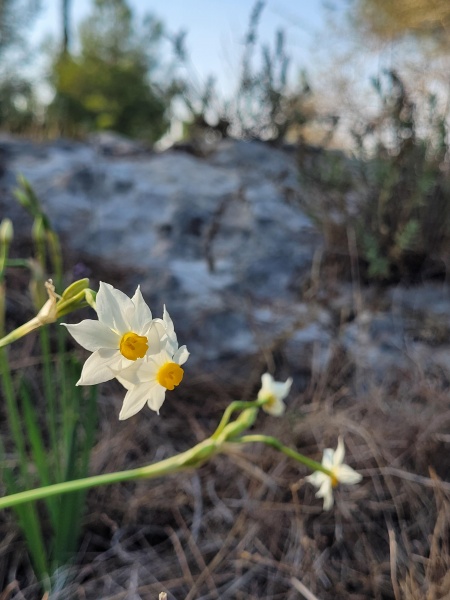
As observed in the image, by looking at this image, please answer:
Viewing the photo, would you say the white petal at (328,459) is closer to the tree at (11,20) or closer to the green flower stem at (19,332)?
the green flower stem at (19,332)

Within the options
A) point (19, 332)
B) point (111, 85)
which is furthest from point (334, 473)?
point (111, 85)

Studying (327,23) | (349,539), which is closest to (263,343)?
(349,539)

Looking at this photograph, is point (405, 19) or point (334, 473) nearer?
point (334, 473)

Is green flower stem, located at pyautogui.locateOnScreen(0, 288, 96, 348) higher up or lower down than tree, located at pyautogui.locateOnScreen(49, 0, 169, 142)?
higher up

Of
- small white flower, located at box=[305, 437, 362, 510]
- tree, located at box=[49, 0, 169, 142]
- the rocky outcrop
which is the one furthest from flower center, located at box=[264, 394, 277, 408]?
tree, located at box=[49, 0, 169, 142]

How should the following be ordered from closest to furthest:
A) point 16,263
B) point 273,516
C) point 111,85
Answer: point 16,263 < point 273,516 < point 111,85

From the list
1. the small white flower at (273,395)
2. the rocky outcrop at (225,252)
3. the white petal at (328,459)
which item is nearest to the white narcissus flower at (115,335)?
the small white flower at (273,395)

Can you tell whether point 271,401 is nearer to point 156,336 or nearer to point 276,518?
point 156,336

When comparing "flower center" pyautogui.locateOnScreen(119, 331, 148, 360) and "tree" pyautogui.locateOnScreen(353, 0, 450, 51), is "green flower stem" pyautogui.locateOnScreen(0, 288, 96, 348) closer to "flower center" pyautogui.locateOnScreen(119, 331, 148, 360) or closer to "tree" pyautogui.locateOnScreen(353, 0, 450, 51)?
"flower center" pyautogui.locateOnScreen(119, 331, 148, 360)
